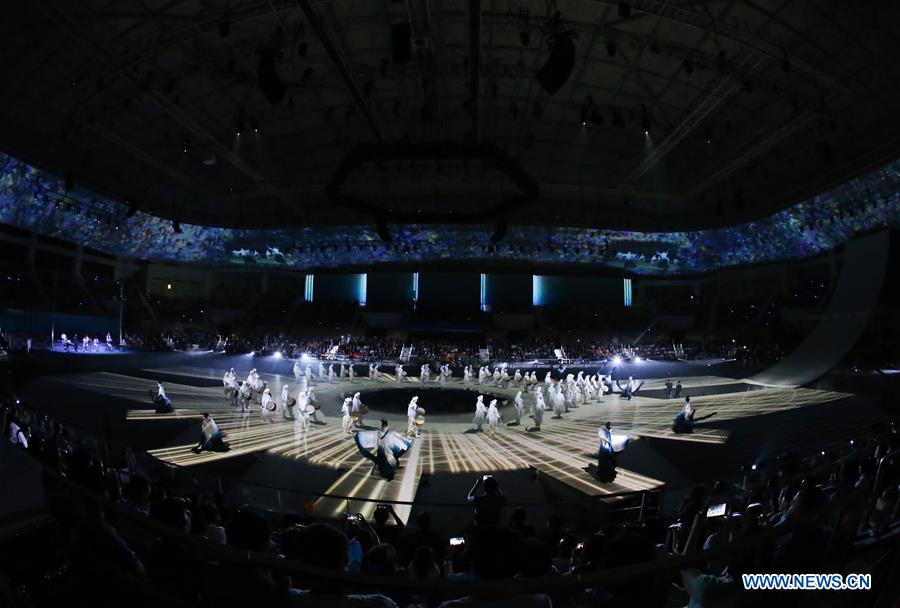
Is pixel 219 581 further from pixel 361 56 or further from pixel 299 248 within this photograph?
pixel 299 248

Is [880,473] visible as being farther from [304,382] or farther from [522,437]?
[304,382]

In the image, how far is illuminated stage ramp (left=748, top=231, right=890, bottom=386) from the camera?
1988 centimetres

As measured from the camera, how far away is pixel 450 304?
38.3 metres

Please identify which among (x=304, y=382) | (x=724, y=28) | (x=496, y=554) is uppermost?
(x=724, y=28)

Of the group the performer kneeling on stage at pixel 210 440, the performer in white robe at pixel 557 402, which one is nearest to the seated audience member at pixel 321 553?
the performer kneeling on stage at pixel 210 440

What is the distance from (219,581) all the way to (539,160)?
2625 cm

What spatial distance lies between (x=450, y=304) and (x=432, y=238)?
21.9 ft

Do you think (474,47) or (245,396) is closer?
(474,47)

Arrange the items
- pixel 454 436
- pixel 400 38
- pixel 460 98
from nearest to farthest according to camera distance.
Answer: pixel 454 436, pixel 400 38, pixel 460 98

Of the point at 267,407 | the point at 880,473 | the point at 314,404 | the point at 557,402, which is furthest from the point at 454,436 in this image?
the point at 880,473

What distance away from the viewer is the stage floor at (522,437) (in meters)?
8.50

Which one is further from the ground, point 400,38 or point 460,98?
point 460,98

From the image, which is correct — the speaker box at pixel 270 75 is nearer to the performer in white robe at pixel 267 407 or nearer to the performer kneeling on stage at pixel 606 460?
the performer in white robe at pixel 267 407

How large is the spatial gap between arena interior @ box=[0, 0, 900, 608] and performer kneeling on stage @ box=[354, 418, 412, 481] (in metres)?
0.06
